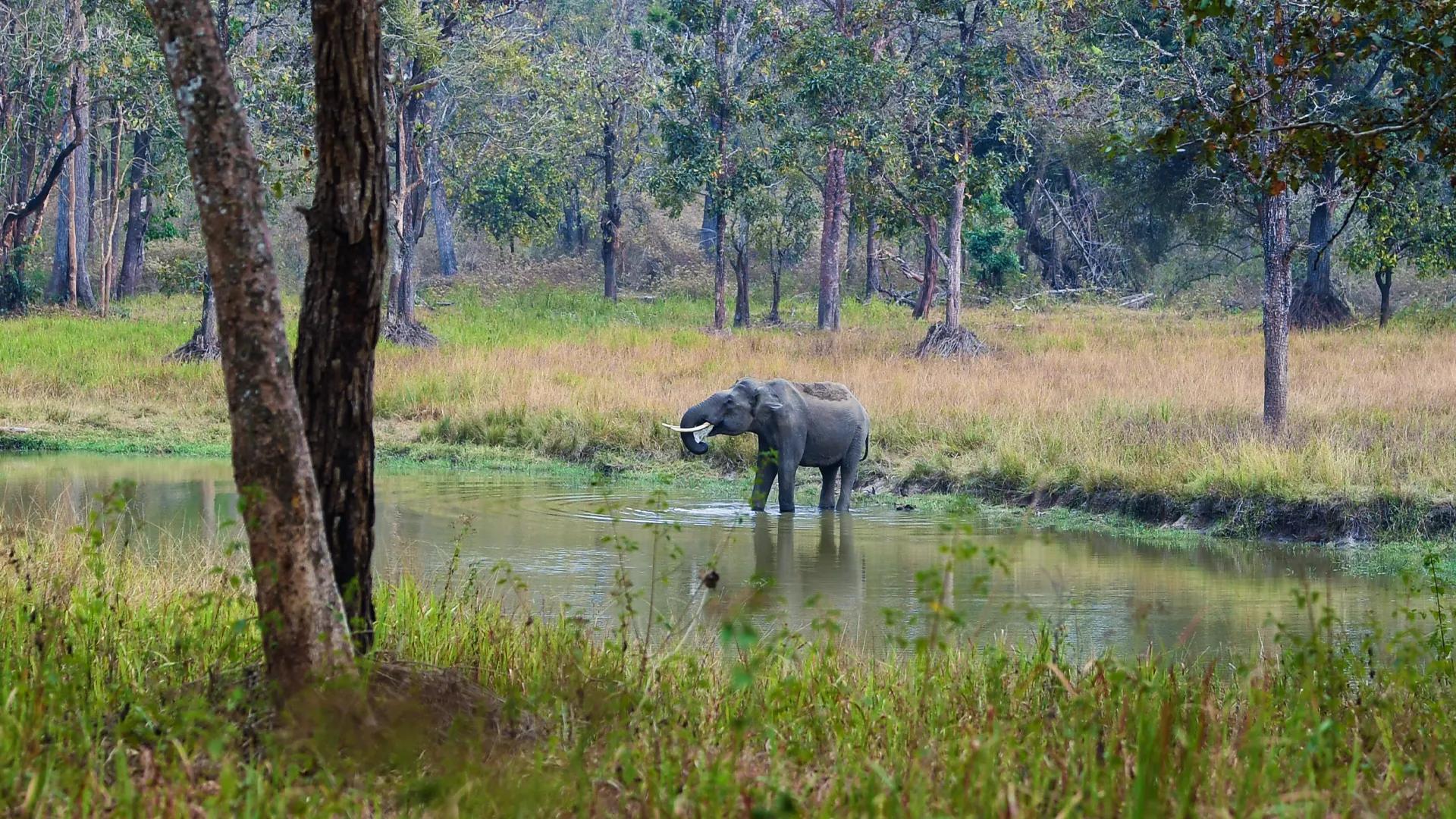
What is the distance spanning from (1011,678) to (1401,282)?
41.0 meters

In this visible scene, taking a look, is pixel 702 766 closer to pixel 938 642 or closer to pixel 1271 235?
pixel 938 642

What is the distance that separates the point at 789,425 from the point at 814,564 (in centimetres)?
327

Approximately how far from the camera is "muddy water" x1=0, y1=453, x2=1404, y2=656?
30.5 feet

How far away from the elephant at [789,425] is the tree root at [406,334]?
14.6m

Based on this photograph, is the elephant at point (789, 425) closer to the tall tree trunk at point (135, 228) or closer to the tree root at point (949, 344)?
the tree root at point (949, 344)

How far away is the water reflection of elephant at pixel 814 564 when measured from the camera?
1042cm

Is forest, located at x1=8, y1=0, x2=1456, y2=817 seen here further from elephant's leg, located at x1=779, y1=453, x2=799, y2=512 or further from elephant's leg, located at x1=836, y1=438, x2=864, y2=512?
elephant's leg, located at x1=779, y1=453, x2=799, y2=512

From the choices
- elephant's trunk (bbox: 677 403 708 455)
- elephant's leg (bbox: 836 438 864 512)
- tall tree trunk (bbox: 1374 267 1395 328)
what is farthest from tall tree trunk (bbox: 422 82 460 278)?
elephant's leg (bbox: 836 438 864 512)

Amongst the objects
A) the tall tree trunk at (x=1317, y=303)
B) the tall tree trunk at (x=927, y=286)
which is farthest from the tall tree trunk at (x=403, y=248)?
the tall tree trunk at (x=1317, y=303)

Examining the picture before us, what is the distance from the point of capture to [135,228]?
39.3 meters

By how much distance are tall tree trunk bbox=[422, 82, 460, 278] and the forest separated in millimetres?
776

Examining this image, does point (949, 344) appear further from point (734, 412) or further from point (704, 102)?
point (734, 412)

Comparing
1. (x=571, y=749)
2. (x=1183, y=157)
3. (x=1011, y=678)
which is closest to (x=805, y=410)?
(x=1011, y=678)

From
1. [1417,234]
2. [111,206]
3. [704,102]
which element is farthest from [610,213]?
[1417,234]
